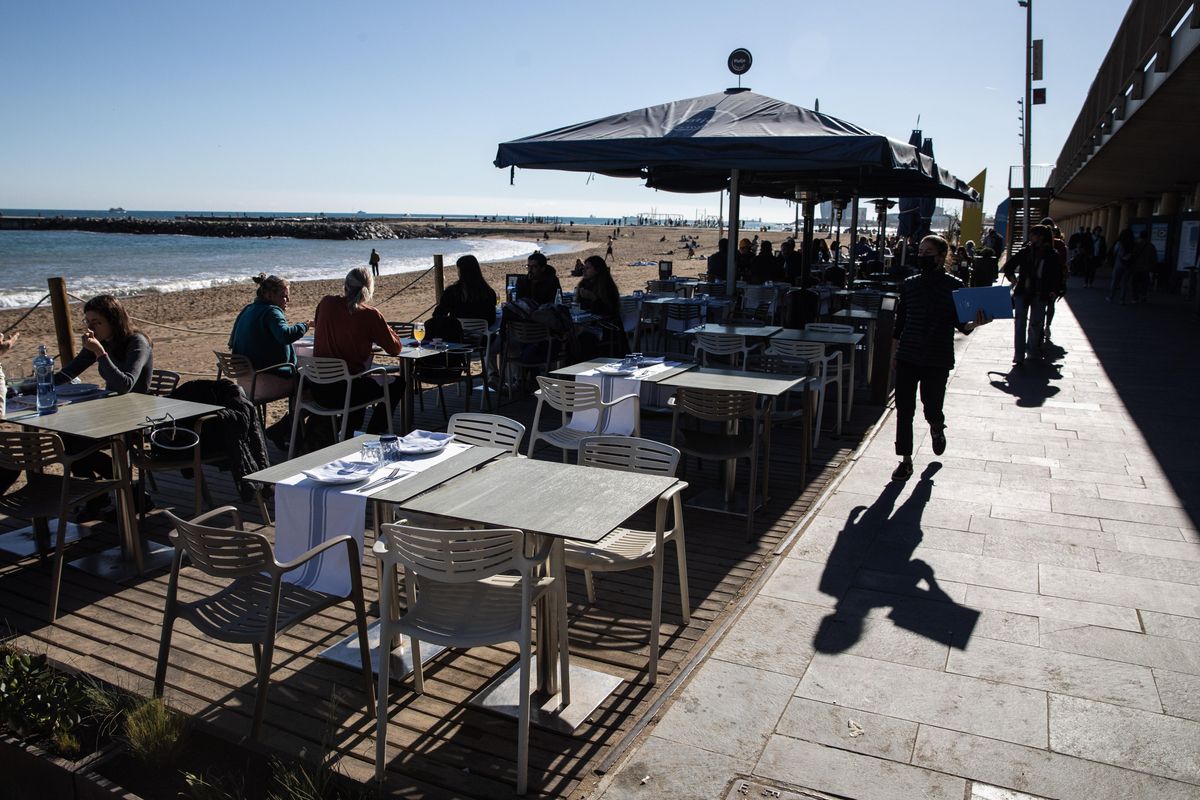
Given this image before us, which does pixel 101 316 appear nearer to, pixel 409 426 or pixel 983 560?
pixel 409 426

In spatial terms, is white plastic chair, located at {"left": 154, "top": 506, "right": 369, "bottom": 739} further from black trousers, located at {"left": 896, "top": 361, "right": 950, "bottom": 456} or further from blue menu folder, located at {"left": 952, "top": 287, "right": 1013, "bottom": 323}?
blue menu folder, located at {"left": 952, "top": 287, "right": 1013, "bottom": 323}

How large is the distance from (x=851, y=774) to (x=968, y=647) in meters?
1.09

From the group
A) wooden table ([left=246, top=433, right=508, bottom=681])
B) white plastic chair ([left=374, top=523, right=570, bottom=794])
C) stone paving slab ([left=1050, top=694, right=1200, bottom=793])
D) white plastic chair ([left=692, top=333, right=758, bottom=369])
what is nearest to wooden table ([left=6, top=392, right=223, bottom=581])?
wooden table ([left=246, top=433, right=508, bottom=681])

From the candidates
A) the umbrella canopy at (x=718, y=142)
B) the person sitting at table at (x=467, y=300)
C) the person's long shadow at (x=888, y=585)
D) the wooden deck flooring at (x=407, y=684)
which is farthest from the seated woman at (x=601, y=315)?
the person's long shadow at (x=888, y=585)

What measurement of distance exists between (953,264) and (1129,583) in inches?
598

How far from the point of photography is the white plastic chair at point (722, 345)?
654cm

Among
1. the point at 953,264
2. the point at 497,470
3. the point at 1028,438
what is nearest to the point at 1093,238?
the point at 953,264

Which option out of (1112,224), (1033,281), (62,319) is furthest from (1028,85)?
(62,319)

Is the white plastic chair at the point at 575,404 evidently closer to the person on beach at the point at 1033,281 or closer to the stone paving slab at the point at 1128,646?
the stone paving slab at the point at 1128,646

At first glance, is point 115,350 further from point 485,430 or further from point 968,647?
point 968,647

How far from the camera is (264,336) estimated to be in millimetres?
6000

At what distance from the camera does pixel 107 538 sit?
15.6 feet

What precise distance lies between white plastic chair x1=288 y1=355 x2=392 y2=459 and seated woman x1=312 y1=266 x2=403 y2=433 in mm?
63

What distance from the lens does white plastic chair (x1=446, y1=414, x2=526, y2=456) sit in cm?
407
